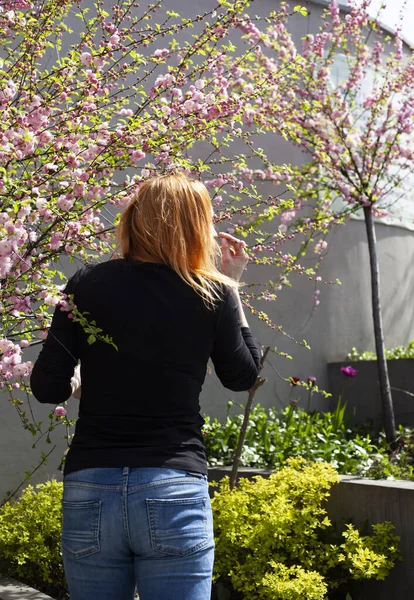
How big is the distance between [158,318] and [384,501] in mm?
2421

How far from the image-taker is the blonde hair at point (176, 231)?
6.14 feet

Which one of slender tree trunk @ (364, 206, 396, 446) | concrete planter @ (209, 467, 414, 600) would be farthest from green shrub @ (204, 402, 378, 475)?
concrete planter @ (209, 467, 414, 600)

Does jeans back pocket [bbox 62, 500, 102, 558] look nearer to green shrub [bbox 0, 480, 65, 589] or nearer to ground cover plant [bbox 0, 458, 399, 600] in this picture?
ground cover plant [bbox 0, 458, 399, 600]

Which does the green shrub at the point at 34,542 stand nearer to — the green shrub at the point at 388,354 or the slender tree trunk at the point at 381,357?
the slender tree trunk at the point at 381,357

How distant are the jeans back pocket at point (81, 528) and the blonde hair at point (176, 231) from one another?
539mm

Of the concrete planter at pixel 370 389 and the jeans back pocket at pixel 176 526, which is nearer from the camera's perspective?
the jeans back pocket at pixel 176 526

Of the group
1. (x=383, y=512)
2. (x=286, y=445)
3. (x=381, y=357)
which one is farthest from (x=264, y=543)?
(x=381, y=357)

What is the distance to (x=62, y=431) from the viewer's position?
499 centimetres

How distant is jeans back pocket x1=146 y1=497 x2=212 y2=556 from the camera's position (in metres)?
1.67

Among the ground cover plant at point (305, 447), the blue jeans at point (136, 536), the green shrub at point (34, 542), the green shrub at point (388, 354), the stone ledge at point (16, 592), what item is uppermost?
the green shrub at point (388, 354)

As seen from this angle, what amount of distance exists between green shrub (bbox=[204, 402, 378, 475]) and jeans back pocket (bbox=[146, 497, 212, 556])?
276 cm

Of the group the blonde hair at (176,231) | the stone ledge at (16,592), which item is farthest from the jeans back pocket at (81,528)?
the stone ledge at (16,592)

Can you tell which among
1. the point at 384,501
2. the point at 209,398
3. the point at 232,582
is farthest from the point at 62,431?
the point at 384,501

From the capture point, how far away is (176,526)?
5.53 feet
